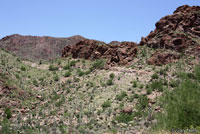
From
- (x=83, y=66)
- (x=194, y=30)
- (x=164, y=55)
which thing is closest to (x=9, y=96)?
(x=83, y=66)

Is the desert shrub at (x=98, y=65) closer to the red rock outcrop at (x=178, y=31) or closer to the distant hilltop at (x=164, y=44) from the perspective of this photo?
the distant hilltop at (x=164, y=44)

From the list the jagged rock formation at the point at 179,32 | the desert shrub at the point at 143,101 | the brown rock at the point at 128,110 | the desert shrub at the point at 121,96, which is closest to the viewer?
the brown rock at the point at 128,110

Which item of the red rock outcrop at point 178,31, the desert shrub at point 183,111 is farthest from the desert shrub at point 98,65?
the desert shrub at point 183,111

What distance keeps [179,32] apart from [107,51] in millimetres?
8217

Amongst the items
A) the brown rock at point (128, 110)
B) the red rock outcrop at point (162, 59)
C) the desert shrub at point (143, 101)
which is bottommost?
the brown rock at point (128, 110)

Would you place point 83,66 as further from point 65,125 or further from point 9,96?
point 65,125

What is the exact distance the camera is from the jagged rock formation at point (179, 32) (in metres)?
21.9

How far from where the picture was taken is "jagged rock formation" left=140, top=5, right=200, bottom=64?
21.9m

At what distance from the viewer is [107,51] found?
25.8 metres

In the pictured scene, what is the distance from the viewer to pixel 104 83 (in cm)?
1805

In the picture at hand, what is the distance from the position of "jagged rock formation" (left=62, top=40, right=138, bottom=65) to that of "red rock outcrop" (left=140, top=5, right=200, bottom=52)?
2604 mm

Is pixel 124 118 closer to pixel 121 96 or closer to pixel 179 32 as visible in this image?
pixel 121 96

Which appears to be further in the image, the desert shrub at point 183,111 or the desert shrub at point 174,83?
the desert shrub at point 174,83

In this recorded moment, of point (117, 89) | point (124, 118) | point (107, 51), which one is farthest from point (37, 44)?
point (124, 118)
